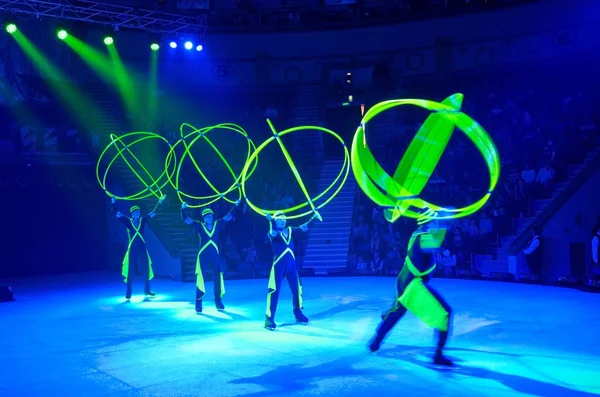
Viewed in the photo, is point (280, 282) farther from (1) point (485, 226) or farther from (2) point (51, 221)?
(2) point (51, 221)

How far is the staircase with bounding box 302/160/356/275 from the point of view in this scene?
2045 centimetres

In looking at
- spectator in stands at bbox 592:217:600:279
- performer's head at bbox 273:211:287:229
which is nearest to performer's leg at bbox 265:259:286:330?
performer's head at bbox 273:211:287:229

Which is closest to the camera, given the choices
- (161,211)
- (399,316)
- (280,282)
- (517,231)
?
(399,316)

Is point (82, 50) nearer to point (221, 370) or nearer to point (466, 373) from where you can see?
point (221, 370)

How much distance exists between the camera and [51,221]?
72.6 feet

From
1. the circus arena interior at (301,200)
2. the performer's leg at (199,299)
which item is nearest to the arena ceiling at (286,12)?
the circus arena interior at (301,200)

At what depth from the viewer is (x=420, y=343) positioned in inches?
380

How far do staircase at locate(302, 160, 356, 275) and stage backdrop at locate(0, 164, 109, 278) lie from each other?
26.2 feet

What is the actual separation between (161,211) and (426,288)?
14989mm

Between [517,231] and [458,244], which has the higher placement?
[517,231]

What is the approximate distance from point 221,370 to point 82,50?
62.8 feet

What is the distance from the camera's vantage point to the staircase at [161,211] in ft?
64.4

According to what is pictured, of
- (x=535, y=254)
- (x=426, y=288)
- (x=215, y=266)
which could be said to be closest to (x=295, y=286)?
(x=215, y=266)

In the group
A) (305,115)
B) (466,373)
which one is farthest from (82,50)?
→ (466,373)
